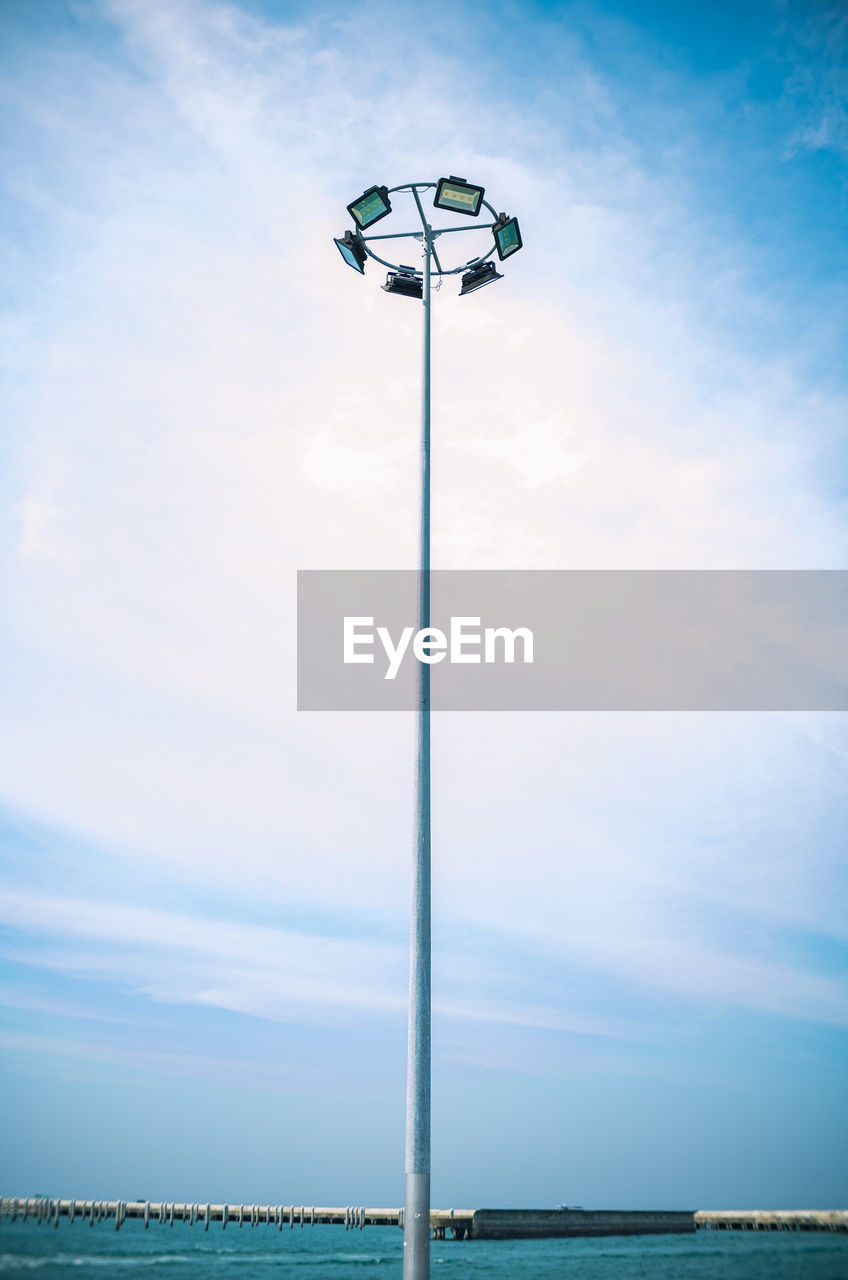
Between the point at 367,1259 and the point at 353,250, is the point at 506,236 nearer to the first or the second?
the point at 353,250

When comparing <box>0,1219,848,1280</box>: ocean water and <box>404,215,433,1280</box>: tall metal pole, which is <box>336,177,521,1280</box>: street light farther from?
<box>0,1219,848,1280</box>: ocean water

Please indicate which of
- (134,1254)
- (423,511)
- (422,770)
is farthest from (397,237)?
(134,1254)

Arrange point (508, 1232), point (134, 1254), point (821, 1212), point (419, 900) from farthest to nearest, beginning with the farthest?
point (821, 1212) → point (508, 1232) → point (134, 1254) → point (419, 900)

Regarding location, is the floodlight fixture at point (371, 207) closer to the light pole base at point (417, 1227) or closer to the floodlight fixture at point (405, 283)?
the floodlight fixture at point (405, 283)

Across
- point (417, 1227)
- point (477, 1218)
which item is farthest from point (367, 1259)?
point (417, 1227)

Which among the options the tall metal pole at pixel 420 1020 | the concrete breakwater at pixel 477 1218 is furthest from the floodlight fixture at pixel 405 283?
the concrete breakwater at pixel 477 1218

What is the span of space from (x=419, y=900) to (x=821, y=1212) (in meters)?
119

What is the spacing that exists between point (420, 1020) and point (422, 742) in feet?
9.19

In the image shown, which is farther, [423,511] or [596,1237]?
[596,1237]

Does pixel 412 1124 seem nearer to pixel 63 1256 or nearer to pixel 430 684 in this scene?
pixel 430 684

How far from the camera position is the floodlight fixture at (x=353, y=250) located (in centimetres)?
1182

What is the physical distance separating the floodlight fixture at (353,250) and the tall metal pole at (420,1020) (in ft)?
17.6

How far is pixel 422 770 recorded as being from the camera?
8805 millimetres

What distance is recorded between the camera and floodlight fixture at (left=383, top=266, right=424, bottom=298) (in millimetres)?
12312
